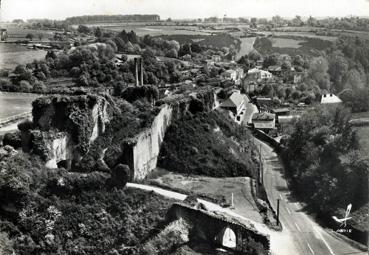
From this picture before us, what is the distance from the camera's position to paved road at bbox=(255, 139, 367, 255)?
82.2 ft

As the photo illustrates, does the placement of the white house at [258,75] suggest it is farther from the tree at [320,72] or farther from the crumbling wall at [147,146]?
the crumbling wall at [147,146]

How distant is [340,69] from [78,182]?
57546mm

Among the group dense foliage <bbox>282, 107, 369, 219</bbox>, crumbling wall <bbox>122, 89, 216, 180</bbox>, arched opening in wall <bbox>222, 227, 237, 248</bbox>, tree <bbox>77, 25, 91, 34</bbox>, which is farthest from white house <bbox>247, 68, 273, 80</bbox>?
arched opening in wall <bbox>222, 227, 237, 248</bbox>

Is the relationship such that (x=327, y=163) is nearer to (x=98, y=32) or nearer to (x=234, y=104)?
(x=234, y=104)

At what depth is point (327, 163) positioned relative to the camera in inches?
Answer: 1340

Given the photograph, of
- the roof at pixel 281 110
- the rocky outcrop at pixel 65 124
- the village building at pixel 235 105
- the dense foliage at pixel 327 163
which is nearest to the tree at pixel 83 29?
the village building at pixel 235 105

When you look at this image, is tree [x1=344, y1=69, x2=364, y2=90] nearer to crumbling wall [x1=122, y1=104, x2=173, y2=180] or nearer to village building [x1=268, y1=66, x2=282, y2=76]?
village building [x1=268, y1=66, x2=282, y2=76]

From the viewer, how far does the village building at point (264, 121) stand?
51125 mm

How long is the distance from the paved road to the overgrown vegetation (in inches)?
86.4

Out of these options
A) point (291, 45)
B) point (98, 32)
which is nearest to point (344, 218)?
→ point (98, 32)

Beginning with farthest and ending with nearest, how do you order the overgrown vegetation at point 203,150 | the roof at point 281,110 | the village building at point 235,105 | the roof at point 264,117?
the roof at point 281,110 < the roof at point 264,117 < the village building at point 235,105 < the overgrown vegetation at point 203,150

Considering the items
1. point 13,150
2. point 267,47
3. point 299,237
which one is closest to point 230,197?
point 299,237

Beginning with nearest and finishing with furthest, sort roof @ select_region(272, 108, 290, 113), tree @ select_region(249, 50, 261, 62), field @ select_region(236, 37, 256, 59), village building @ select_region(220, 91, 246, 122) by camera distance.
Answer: village building @ select_region(220, 91, 246, 122) < roof @ select_region(272, 108, 290, 113) < tree @ select_region(249, 50, 261, 62) < field @ select_region(236, 37, 256, 59)

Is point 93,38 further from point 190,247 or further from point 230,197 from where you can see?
point 190,247
